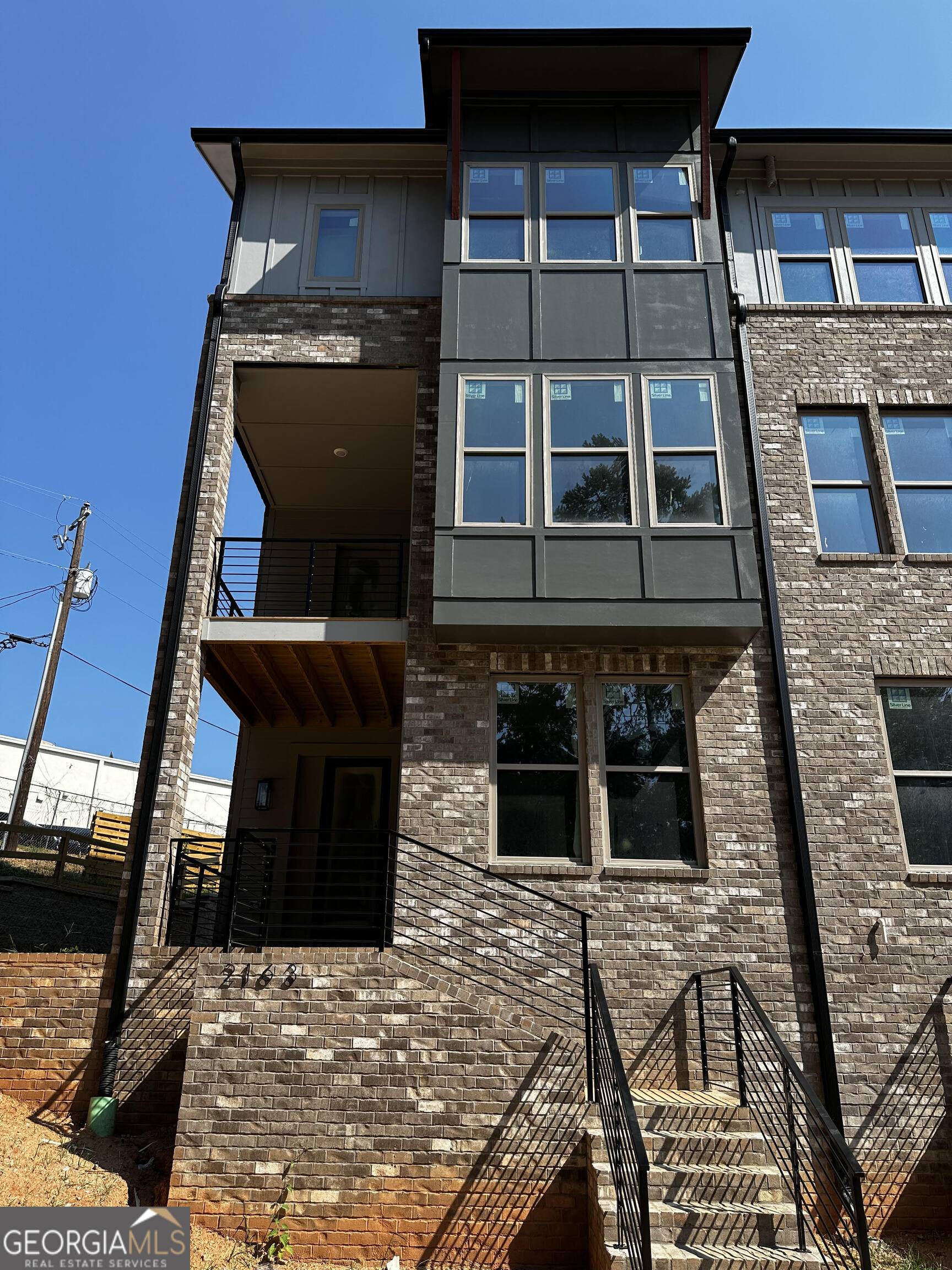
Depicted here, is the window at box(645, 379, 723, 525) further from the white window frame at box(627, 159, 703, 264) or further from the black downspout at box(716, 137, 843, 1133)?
the white window frame at box(627, 159, 703, 264)

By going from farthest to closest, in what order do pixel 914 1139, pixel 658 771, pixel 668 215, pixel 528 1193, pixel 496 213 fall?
1. pixel 496 213
2. pixel 668 215
3. pixel 658 771
4. pixel 914 1139
5. pixel 528 1193

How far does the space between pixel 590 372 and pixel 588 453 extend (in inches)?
39.7

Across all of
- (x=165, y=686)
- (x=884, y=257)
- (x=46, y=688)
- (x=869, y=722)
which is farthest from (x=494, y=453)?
(x=46, y=688)

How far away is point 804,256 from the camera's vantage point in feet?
37.4

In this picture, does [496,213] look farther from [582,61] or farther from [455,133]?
[582,61]

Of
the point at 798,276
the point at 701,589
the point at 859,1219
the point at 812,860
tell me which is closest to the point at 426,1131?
the point at 859,1219

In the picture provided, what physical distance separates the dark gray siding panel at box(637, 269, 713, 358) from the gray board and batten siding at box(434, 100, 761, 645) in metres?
0.02

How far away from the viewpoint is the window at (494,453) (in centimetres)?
973

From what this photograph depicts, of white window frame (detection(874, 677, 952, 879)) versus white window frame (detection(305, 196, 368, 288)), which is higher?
white window frame (detection(305, 196, 368, 288))

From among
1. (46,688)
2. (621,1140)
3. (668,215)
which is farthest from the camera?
(46,688)

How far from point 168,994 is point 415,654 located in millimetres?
4068

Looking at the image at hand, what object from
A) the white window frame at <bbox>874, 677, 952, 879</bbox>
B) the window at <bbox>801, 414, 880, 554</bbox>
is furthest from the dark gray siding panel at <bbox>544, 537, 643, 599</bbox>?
the white window frame at <bbox>874, 677, 952, 879</bbox>

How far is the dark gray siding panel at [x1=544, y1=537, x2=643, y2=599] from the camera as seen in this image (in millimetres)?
9266

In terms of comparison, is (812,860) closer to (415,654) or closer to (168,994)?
(415,654)
